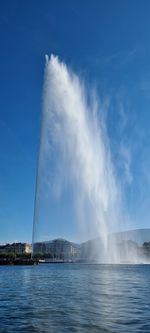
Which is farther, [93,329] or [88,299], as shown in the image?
[88,299]

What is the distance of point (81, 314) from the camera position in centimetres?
2283

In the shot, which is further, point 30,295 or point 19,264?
point 19,264

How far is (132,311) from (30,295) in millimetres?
11951

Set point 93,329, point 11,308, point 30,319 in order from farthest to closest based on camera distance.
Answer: point 11,308 → point 30,319 → point 93,329

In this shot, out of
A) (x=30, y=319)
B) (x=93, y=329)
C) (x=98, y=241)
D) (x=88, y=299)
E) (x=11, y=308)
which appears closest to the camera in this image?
(x=93, y=329)

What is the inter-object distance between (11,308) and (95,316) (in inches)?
235

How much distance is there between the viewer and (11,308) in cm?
2530

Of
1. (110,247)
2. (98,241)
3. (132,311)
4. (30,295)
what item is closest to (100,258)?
(110,247)

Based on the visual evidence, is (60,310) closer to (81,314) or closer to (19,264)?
(81,314)

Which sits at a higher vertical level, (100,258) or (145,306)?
(100,258)

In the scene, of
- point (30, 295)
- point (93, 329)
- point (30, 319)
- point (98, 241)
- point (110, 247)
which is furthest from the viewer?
point (110, 247)

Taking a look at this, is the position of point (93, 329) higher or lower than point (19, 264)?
lower

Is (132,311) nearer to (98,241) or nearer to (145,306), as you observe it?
(145,306)

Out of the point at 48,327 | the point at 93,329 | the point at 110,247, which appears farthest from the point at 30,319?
the point at 110,247
